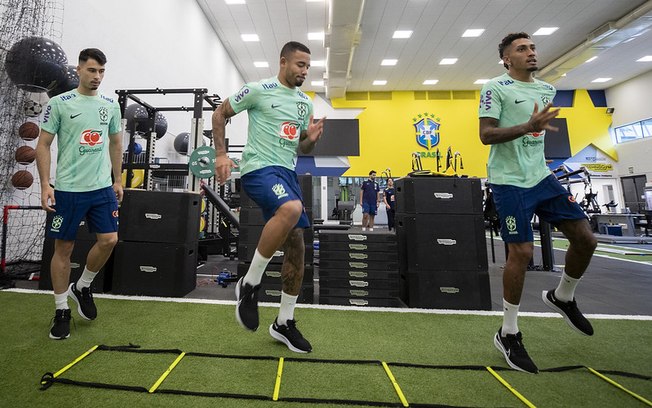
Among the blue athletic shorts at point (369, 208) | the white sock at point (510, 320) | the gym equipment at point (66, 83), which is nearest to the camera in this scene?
the white sock at point (510, 320)

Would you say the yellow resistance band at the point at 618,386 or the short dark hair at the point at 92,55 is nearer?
the yellow resistance band at the point at 618,386

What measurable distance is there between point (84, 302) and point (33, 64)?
2596 millimetres

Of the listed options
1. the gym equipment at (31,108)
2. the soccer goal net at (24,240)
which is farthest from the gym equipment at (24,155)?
the soccer goal net at (24,240)

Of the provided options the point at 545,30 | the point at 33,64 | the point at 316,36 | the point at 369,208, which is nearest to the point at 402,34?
the point at 316,36

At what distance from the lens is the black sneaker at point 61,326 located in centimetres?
166

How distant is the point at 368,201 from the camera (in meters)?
8.36

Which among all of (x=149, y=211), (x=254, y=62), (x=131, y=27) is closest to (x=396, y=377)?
(x=149, y=211)

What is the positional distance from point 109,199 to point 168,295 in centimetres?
108

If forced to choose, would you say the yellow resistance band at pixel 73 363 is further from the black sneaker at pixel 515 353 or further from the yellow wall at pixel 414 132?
the yellow wall at pixel 414 132

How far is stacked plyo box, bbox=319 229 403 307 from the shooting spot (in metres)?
2.48

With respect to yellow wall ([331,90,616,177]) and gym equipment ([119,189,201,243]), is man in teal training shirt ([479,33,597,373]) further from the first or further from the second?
yellow wall ([331,90,616,177])

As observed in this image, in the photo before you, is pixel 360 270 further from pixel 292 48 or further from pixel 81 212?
pixel 81 212

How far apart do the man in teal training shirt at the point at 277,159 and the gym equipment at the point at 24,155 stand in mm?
3149

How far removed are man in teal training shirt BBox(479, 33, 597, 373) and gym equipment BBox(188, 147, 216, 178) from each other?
2956mm
